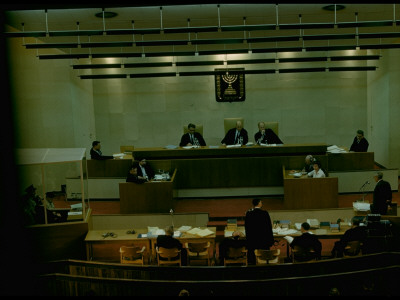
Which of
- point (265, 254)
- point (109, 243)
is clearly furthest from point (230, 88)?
point (265, 254)

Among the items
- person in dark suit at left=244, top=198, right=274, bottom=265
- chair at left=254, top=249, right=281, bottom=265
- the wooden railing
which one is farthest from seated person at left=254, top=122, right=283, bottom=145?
the wooden railing

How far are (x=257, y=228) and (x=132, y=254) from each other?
82.3 inches

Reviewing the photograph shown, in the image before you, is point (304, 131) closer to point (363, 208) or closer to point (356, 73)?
point (356, 73)

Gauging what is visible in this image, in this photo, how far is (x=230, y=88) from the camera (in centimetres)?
1423

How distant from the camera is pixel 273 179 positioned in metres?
10.7

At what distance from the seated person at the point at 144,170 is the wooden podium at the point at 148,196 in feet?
1.55

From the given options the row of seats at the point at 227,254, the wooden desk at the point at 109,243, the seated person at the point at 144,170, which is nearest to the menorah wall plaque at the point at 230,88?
the seated person at the point at 144,170

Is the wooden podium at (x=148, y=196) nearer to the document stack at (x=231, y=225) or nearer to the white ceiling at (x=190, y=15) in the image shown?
the document stack at (x=231, y=225)

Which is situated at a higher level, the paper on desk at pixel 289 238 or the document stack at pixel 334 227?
the document stack at pixel 334 227

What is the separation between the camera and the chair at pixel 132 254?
23.5 feet

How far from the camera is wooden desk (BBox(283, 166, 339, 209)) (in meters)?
9.36

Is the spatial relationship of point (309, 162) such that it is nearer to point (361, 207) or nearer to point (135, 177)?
point (361, 207)

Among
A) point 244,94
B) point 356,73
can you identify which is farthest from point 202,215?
point 356,73

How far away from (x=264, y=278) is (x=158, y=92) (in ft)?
32.4
